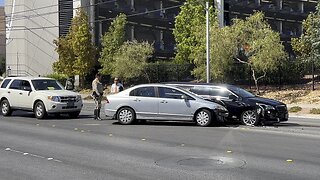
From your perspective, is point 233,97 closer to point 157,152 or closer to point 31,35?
point 157,152

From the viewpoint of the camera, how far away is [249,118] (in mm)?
16250

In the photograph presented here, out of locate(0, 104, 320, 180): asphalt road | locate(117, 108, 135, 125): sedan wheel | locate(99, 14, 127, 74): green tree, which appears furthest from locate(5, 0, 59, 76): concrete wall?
locate(0, 104, 320, 180): asphalt road

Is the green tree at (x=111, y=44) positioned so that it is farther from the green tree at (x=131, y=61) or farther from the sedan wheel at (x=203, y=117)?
the sedan wheel at (x=203, y=117)

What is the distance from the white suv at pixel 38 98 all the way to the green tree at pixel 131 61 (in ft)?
47.6

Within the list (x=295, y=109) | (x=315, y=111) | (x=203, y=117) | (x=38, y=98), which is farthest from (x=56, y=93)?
(x=315, y=111)

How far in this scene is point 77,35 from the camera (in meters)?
39.1

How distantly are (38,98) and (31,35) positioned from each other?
36.5 metres

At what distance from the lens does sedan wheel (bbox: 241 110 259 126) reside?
16.1 meters

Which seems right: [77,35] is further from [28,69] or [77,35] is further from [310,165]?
[310,165]

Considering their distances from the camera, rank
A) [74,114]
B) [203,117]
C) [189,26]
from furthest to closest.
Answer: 1. [189,26]
2. [74,114]
3. [203,117]

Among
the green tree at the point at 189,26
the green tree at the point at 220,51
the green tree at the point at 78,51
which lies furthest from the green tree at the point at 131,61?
the green tree at the point at 220,51

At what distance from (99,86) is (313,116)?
9479 millimetres

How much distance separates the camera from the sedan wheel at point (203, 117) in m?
15.8

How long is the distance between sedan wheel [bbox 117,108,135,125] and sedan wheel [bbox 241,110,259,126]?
3765 mm
